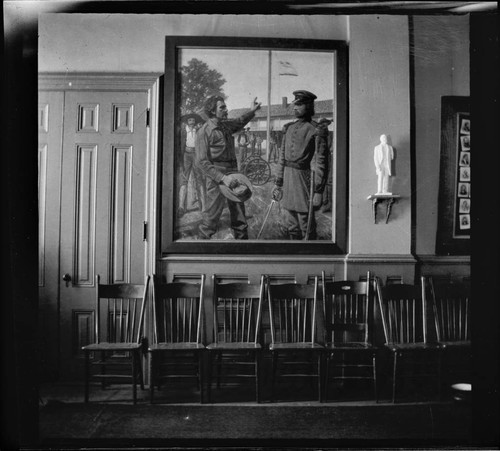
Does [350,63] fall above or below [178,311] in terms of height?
above

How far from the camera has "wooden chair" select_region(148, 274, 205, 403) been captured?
496cm

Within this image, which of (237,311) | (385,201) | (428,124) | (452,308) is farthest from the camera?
(428,124)

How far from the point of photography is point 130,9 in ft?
11.3

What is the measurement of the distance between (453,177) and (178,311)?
2.66 metres

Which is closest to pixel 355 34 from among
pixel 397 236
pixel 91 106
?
pixel 397 236

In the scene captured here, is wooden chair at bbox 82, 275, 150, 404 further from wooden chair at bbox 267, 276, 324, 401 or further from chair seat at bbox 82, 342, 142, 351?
wooden chair at bbox 267, 276, 324, 401

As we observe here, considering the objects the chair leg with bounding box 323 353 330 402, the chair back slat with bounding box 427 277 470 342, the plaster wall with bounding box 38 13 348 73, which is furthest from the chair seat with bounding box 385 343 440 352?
the plaster wall with bounding box 38 13 348 73

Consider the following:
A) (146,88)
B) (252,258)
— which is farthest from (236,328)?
(146,88)

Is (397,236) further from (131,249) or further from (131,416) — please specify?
(131,416)

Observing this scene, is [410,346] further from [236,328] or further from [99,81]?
[99,81]

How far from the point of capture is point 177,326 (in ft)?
16.5

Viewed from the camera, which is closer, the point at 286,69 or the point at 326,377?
the point at 326,377

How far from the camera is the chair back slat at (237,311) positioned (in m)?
5.07

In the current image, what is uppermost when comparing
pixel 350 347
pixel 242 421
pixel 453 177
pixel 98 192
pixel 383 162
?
pixel 383 162
